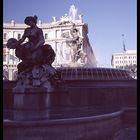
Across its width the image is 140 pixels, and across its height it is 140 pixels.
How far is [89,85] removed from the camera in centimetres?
1191

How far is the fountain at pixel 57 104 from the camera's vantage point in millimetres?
6426

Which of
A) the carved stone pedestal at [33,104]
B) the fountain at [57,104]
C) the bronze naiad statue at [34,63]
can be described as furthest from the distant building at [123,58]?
the carved stone pedestal at [33,104]

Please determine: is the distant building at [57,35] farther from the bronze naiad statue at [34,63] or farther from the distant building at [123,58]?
the bronze naiad statue at [34,63]

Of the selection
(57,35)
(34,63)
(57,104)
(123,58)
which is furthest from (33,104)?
(123,58)

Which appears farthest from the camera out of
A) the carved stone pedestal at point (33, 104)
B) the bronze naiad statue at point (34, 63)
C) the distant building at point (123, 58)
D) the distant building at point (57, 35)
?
the distant building at point (123, 58)

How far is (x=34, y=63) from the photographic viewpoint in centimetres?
829

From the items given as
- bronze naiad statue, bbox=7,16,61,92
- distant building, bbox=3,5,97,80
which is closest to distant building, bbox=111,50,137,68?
distant building, bbox=3,5,97,80

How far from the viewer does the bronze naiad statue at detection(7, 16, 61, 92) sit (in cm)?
807

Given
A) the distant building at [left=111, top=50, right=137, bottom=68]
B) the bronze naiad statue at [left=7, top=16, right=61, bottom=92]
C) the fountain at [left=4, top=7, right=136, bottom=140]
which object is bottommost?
the fountain at [left=4, top=7, right=136, bottom=140]

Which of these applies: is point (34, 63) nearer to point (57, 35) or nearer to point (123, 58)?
point (57, 35)

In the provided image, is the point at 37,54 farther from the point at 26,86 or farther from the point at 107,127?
the point at 107,127

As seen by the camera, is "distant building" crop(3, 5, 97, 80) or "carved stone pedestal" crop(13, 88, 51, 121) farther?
"distant building" crop(3, 5, 97, 80)

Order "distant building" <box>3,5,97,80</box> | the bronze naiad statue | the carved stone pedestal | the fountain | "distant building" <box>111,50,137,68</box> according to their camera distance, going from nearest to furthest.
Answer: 1. the fountain
2. the carved stone pedestal
3. the bronze naiad statue
4. "distant building" <box>3,5,97,80</box>
5. "distant building" <box>111,50,137,68</box>

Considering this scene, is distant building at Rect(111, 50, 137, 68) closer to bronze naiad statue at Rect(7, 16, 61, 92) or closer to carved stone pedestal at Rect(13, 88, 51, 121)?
bronze naiad statue at Rect(7, 16, 61, 92)
